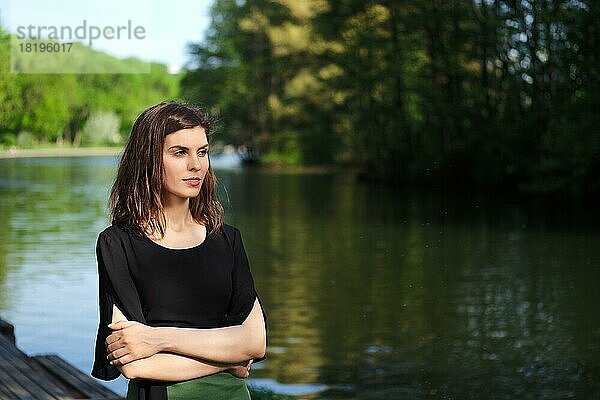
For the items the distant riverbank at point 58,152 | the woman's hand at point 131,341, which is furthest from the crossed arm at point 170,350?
the distant riverbank at point 58,152

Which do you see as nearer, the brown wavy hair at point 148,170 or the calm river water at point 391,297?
the brown wavy hair at point 148,170

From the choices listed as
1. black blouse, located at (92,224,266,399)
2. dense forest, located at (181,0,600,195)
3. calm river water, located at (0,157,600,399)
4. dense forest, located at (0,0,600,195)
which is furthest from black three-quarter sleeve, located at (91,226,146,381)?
dense forest, located at (181,0,600,195)

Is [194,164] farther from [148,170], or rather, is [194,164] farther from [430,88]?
[430,88]

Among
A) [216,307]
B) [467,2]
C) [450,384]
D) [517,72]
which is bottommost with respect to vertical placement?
[450,384]

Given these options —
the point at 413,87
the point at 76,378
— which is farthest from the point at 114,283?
the point at 413,87

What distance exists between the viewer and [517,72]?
125ft

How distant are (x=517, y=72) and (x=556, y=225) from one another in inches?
556

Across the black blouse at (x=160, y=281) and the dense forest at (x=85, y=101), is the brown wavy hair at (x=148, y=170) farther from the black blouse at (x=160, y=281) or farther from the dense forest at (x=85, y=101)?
the dense forest at (x=85, y=101)

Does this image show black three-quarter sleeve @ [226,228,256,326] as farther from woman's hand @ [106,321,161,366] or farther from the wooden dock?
the wooden dock

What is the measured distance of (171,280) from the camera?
249 centimetres

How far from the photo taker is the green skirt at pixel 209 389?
99.7 inches

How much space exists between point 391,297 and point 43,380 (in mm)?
8142

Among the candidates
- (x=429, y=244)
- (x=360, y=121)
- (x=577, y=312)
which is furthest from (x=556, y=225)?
(x=360, y=121)

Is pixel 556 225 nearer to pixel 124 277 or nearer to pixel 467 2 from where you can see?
pixel 467 2
